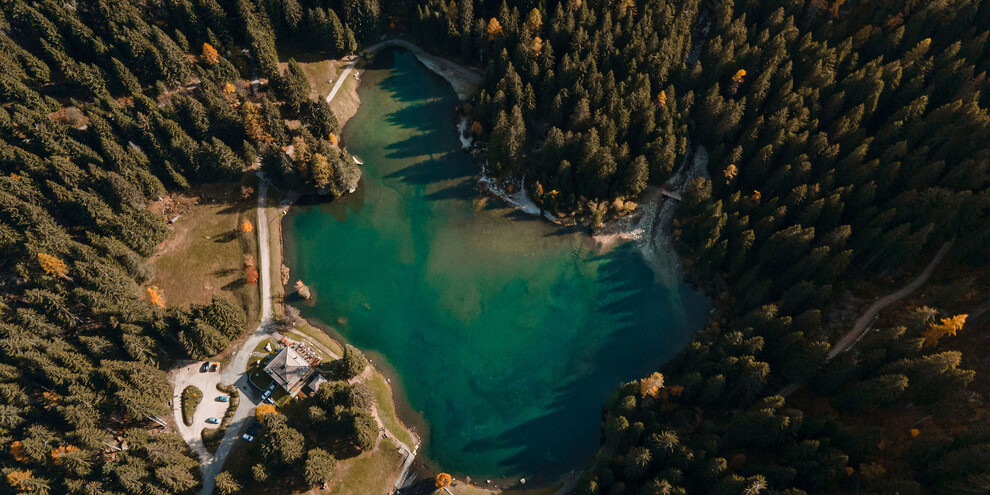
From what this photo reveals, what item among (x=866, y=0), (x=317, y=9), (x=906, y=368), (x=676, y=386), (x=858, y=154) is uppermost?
(x=866, y=0)

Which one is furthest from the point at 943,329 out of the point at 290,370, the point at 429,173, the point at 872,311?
the point at 290,370

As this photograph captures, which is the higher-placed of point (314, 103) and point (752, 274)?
point (314, 103)

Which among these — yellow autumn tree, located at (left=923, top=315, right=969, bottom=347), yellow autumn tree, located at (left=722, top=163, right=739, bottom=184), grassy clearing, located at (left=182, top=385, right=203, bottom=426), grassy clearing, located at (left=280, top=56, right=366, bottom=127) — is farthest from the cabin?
yellow autumn tree, located at (left=923, top=315, right=969, bottom=347)

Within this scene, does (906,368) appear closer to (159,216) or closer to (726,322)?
(726,322)

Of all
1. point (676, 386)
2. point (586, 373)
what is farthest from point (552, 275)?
point (676, 386)

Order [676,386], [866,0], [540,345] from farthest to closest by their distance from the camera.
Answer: [866,0]
[540,345]
[676,386]

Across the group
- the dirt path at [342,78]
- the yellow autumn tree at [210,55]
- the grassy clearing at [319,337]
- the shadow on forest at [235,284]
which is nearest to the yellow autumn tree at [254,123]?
the yellow autumn tree at [210,55]
